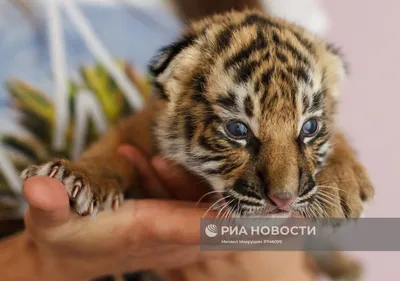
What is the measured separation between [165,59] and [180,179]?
10.5 inches

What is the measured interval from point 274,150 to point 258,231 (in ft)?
0.58

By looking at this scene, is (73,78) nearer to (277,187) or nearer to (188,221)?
(188,221)

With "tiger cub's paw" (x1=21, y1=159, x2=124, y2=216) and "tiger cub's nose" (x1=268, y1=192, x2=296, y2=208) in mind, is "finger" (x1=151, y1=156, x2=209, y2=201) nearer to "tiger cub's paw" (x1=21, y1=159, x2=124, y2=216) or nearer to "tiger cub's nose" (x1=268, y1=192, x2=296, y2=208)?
"tiger cub's paw" (x1=21, y1=159, x2=124, y2=216)

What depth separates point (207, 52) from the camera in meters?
0.92

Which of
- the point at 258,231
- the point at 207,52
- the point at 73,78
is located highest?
the point at 73,78

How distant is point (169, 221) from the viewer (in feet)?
2.88

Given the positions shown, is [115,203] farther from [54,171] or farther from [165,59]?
[165,59]

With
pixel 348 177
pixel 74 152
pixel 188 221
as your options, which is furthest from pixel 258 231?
pixel 74 152

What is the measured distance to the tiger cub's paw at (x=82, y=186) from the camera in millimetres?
831

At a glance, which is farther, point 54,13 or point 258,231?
point 54,13

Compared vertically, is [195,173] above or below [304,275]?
above

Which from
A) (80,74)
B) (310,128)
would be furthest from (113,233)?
(80,74)

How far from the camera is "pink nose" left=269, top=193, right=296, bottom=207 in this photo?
2.50ft

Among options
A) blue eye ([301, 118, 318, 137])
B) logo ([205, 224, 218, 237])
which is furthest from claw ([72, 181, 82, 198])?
blue eye ([301, 118, 318, 137])
